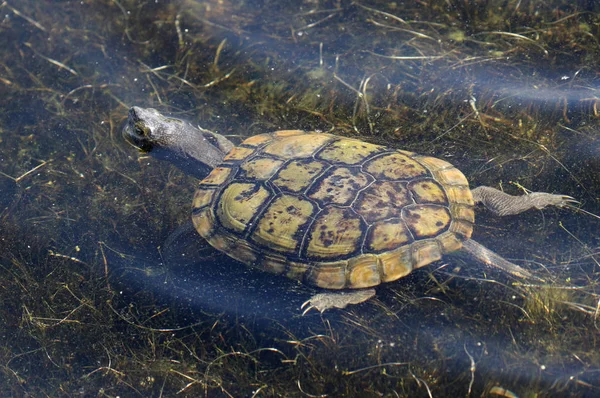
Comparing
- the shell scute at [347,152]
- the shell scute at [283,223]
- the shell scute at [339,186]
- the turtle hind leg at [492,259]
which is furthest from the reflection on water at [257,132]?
the shell scute at [339,186]

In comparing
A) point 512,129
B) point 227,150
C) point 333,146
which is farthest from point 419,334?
point 227,150

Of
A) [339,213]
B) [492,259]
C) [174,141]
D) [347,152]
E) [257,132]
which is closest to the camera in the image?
[339,213]

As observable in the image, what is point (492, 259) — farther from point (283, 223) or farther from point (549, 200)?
point (283, 223)

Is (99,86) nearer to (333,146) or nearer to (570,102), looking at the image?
(333,146)

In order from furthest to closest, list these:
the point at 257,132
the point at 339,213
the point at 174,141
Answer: the point at 257,132 < the point at 174,141 < the point at 339,213

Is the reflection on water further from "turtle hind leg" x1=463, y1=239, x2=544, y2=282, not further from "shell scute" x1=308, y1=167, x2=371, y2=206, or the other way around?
"shell scute" x1=308, y1=167, x2=371, y2=206

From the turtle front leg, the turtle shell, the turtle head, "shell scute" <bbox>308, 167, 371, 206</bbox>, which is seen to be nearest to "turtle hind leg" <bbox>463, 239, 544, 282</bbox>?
the turtle shell

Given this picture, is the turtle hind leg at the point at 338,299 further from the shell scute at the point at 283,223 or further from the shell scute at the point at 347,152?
the shell scute at the point at 347,152

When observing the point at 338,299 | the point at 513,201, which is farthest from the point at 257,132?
the point at 513,201

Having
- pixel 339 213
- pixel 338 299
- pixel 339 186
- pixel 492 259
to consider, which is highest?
pixel 339 186
